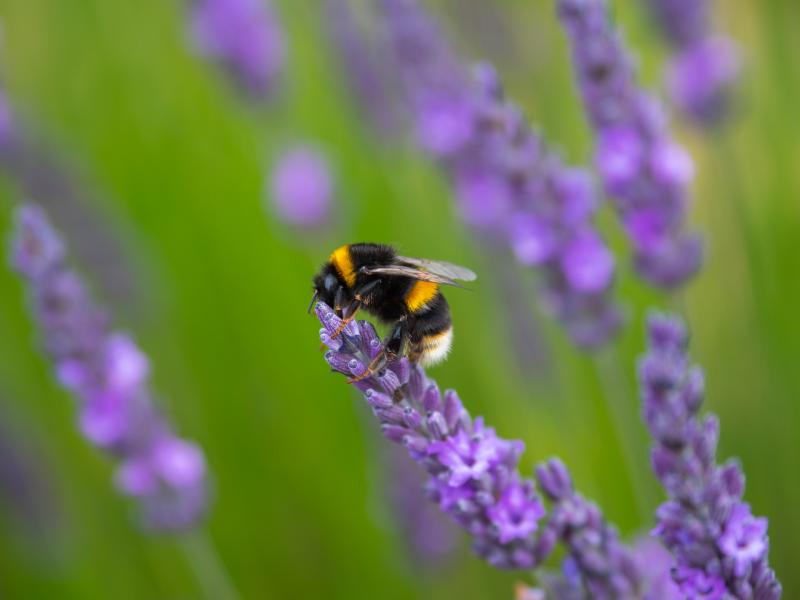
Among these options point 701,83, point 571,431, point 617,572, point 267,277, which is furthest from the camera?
point 267,277

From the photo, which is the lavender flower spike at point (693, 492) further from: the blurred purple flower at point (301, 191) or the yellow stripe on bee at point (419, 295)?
the blurred purple flower at point (301, 191)

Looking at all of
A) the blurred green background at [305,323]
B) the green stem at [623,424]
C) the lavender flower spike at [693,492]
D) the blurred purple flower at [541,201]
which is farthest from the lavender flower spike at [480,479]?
the blurred green background at [305,323]

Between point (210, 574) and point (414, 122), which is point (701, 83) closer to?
point (414, 122)

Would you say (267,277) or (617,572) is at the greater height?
(267,277)

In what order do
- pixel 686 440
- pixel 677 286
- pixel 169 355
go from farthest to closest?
pixel 169 355
pixel 677 286
pixel 686 440

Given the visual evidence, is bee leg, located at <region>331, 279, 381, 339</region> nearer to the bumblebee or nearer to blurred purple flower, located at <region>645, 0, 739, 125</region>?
the bumblebee

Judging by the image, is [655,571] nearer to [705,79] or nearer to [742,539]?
[742,539]

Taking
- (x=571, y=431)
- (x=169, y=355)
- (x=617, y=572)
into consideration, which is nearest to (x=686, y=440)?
(x=617, y=572)

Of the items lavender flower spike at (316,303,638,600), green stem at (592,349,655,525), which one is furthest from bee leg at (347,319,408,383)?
green stem at (592,349,655,525)

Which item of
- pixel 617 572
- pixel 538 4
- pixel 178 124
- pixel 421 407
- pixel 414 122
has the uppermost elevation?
pixel 538 4
